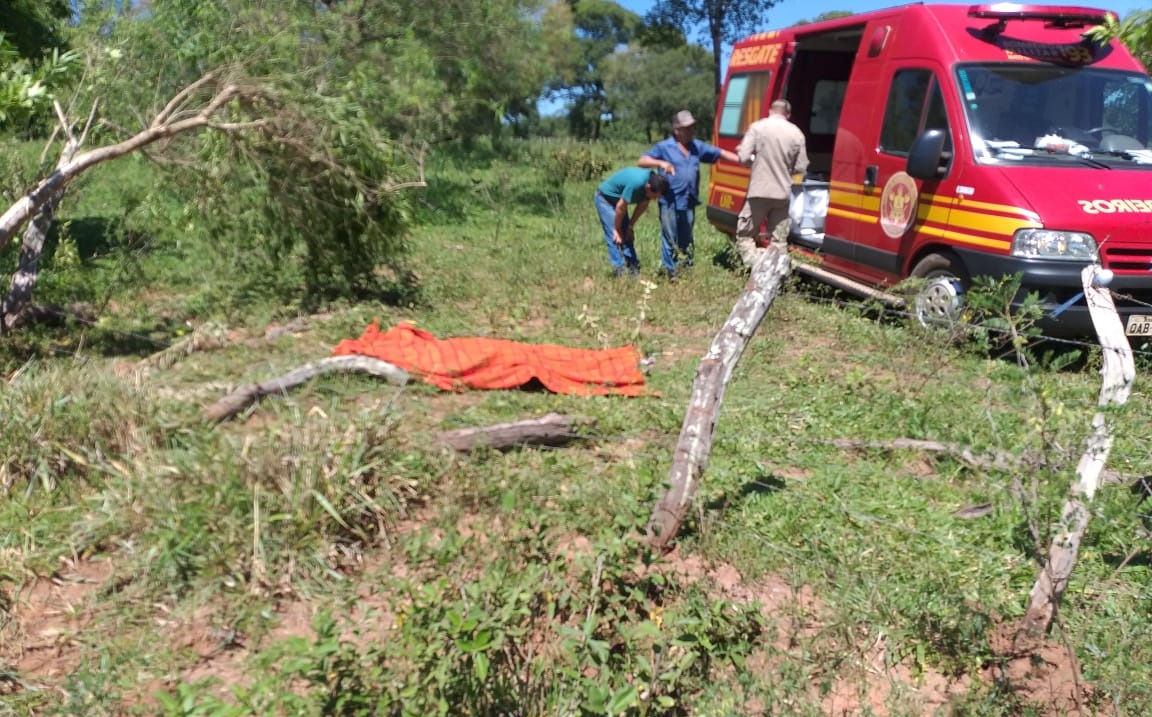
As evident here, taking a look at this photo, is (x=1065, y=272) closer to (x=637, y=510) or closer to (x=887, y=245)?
(x=887, y=245)

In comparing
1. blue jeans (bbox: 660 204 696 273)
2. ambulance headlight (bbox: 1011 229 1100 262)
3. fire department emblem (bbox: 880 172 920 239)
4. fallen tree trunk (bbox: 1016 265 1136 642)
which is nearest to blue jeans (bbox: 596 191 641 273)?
blue jeans (bbox: 660 204 696 273)

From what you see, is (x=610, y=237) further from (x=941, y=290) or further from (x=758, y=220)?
(x=941, y=290)

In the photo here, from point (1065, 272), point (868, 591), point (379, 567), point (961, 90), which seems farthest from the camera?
point (961, 90)

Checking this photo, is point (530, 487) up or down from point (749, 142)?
down

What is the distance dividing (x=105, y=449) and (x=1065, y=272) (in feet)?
18.4

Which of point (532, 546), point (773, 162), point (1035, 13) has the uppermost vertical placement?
point (1035, 13)

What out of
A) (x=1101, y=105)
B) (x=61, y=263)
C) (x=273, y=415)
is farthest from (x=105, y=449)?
(x=1101, y=105)

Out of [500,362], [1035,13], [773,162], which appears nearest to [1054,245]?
[1035,13]

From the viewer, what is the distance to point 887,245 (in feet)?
24.2

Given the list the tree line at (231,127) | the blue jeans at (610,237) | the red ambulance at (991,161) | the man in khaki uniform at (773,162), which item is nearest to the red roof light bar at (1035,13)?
the red ambulance at (991,161)

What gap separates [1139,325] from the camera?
5.92m

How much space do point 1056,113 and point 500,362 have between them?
14.6 ft

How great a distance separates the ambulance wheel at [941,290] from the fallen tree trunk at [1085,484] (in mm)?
3195

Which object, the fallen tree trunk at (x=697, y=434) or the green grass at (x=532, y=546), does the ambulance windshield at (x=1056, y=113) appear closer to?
the green grass at (x=532, y=546)
